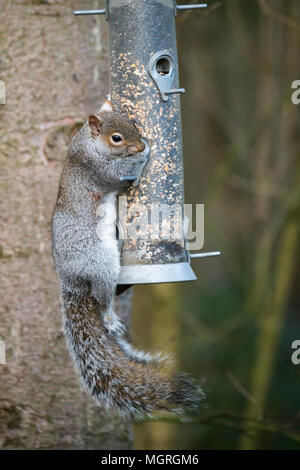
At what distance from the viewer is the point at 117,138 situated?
2.45 metres

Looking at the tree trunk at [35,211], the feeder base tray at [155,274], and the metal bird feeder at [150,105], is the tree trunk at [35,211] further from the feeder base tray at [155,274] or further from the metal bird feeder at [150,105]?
the feeder base tray at [155,274]

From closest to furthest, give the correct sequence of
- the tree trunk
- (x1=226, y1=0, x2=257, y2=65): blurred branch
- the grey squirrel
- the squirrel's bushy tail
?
the squirrel's bushy tail
the grey squirrel
the tree trunk
(x1=226, y1=0, x2=257, y2=65): blurred branch

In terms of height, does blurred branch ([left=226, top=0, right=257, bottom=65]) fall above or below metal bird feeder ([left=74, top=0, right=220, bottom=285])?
above

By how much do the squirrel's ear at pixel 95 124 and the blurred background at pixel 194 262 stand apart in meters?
0.39

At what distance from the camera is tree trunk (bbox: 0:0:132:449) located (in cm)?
280

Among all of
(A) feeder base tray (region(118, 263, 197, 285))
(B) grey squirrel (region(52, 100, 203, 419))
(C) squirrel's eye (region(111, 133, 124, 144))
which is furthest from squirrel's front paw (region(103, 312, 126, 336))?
(C) squirrel's eye (region(111, 133, 124, 144))

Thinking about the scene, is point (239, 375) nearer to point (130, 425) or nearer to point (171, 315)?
point (171, 315)

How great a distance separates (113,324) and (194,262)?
4357 mm

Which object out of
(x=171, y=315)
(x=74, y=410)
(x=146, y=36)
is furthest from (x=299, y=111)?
(x=74, y=410)

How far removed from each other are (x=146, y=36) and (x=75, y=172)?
0.59 m

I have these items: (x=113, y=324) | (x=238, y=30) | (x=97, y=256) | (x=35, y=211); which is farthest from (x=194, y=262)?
(x=97, y=256)

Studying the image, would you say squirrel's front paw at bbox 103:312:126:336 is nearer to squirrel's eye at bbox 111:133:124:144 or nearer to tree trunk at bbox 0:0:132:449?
tree trunk at bbox 0:0:132:449

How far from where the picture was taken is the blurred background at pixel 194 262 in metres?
2.81

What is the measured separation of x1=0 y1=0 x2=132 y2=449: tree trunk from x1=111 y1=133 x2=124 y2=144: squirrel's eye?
451 mm
